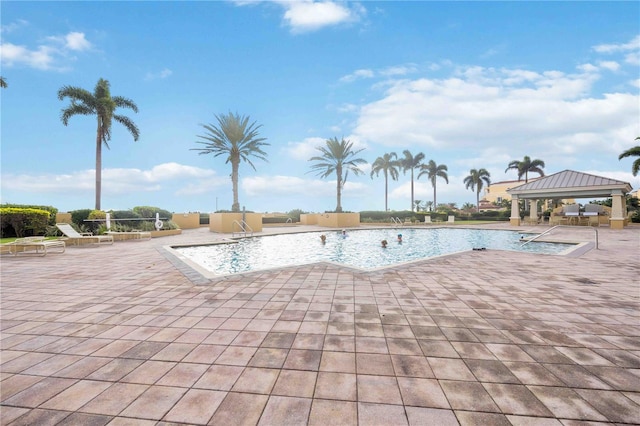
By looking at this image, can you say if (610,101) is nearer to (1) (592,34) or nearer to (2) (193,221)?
(1) (592,34)

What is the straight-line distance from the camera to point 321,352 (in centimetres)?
289

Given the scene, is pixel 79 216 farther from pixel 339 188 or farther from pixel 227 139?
pixel 339 188

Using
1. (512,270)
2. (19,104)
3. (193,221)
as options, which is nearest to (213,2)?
(19,104)

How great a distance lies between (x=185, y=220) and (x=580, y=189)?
34.9 metres

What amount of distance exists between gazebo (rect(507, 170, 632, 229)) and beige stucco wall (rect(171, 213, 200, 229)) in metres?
31.1

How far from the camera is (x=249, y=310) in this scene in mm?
4145

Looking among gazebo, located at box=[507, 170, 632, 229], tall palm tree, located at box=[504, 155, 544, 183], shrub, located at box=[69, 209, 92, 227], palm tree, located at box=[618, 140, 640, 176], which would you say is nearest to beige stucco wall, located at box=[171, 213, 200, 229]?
shrub, located at box=[69, 209, 92, 227]

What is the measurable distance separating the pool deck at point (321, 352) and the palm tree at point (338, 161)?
23488 millimetres

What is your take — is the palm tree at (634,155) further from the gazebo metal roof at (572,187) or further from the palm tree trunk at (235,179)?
the palm tree trunk at (235,179)

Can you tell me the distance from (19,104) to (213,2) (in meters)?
14.4

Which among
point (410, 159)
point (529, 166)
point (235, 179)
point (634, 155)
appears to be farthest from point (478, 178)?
point (235, 179)

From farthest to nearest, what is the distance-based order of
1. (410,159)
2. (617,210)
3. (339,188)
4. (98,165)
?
(410,159) < (339,188) < (98,165) < (617,210)

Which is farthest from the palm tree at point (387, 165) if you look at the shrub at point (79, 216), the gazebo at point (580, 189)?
the shrub at point (79, 216)

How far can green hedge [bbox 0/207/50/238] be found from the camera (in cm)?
1429
